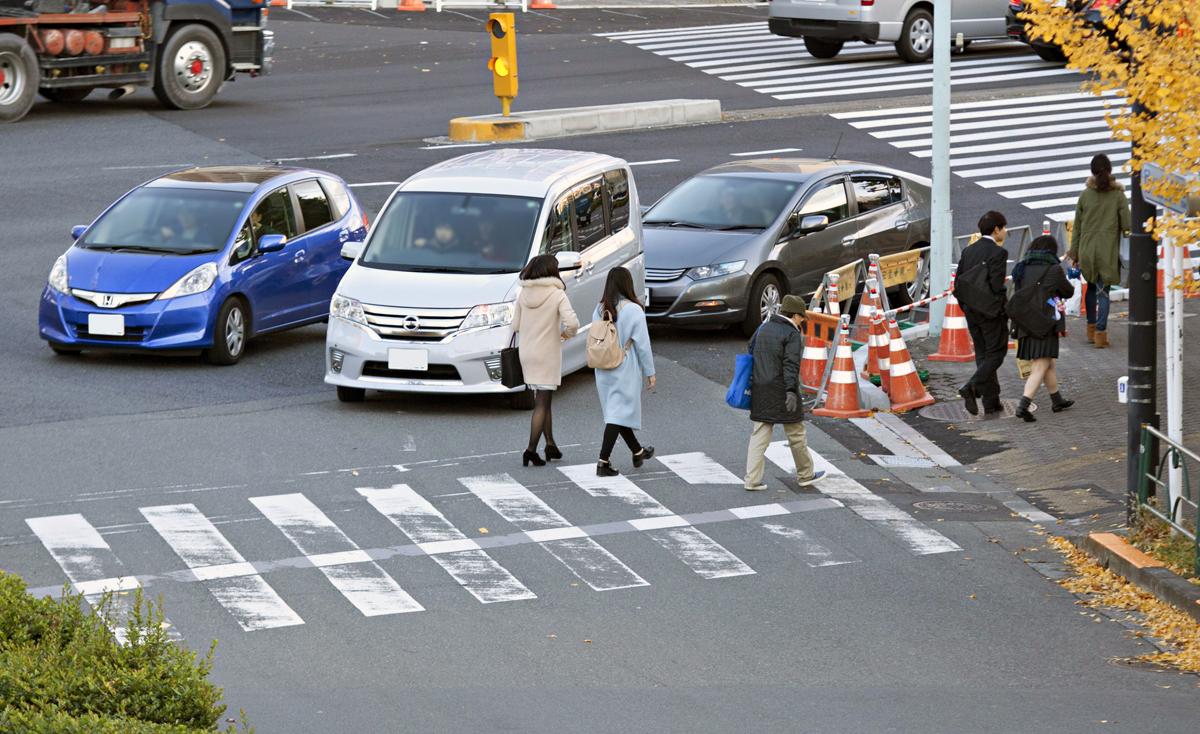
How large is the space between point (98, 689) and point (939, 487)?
8252 millimetres

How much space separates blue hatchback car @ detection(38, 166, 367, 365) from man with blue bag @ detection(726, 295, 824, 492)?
5569mm

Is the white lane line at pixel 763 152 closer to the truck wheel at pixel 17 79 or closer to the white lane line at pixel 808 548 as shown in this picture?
the truck wheel at pixel 17 79


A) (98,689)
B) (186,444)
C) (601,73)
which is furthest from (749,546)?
(601,73)

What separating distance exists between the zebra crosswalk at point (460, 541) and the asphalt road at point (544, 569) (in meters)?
0.03

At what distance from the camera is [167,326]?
52.7ft

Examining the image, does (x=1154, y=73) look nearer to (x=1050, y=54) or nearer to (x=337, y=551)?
(x=337, y=551)

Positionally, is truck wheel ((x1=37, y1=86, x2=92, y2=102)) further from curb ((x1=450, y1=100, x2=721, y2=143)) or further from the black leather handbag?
the black leather handbag

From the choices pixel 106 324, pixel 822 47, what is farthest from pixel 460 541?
pixel 822 47

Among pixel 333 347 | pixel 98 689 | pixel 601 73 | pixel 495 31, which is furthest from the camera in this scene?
pixel 601 73

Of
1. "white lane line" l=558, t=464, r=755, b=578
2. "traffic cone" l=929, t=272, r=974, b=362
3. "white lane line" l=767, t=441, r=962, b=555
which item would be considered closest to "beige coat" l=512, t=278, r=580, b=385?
"white lane line" l=558, t=464, r=755, b=578

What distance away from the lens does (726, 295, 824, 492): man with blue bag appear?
42.9 feet

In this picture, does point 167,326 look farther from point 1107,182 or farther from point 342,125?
point 342,125

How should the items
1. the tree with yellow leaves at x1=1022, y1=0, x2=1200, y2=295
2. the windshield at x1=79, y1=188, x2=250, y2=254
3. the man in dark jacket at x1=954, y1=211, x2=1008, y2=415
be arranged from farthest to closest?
1. the windshield at x1=79, y1=188, x2=250, y2=254
2. the man in dark jacket at x1=954, y1=211, x2=1008, y2=415
3. the tree with yellow leaves at x1=1022, y1=0, x2=1200, y2=295

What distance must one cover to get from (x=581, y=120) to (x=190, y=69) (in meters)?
6.24
